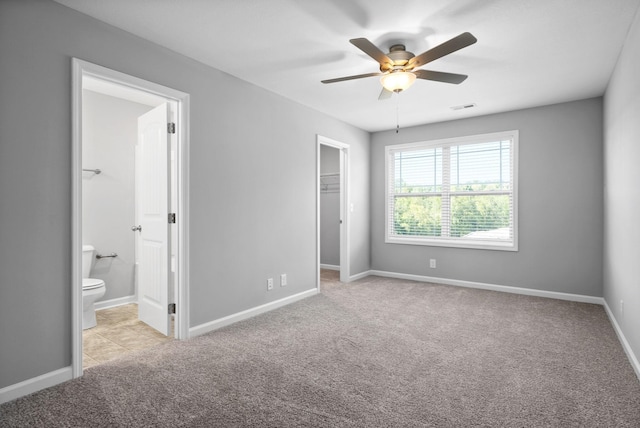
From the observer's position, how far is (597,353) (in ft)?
8.91

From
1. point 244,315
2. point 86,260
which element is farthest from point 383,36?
point 86,260

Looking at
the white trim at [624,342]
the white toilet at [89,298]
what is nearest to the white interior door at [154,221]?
the white toilet at [89,298]

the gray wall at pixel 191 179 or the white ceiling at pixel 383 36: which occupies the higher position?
the white ceiling at pixel 383 36

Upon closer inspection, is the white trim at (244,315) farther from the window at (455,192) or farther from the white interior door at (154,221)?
the window at (455,192)

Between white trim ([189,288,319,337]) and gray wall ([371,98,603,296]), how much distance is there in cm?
235

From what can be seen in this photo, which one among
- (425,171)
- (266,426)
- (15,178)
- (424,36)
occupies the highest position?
(424,36)

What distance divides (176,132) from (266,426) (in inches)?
92.8

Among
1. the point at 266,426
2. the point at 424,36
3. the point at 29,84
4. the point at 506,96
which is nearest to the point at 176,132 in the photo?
the point at 29,84

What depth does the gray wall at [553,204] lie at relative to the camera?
4148mm

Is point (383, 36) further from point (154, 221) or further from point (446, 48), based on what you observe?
point (154, 221)

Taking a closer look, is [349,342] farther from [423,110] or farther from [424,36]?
[423,110]

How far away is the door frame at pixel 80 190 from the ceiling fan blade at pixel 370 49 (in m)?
1.58

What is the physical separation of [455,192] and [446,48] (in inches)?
124

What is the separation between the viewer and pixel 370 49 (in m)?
2.37
